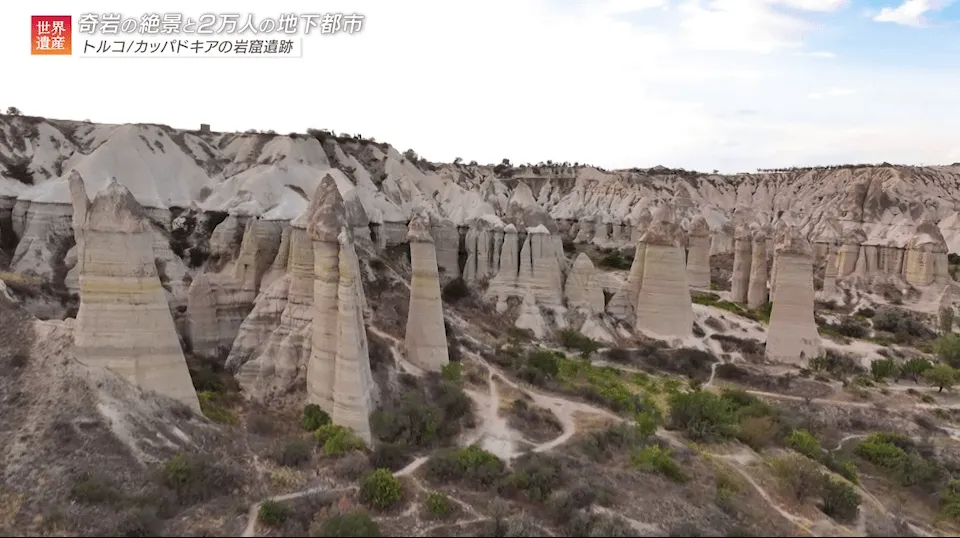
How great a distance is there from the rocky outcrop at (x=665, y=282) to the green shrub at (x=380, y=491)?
22045 millimetres

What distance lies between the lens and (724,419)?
21.3 meters

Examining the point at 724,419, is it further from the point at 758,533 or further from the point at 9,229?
the point at 9,229

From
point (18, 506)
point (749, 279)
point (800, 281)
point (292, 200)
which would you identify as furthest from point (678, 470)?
point (749, 279)

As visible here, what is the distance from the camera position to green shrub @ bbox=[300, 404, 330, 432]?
18484 millimetres

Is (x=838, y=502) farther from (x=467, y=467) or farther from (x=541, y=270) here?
(x=541, y=270)

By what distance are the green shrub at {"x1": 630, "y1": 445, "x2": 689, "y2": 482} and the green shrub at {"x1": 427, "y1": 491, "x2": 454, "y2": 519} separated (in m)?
5.74

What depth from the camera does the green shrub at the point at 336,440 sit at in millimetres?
Answer: 16834

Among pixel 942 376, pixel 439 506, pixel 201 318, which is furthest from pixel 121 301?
pixel 942 376

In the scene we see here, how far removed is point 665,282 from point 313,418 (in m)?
21.7

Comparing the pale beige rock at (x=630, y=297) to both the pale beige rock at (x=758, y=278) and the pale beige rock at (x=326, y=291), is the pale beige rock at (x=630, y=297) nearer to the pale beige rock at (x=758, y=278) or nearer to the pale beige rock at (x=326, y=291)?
the pale beige rock at (x=758, y=278)

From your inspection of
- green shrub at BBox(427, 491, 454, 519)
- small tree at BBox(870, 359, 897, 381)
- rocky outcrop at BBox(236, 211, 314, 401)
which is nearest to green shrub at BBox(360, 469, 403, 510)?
green shrub at BBox(427, 491, 454, 519)

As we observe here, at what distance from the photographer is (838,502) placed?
15578 mm

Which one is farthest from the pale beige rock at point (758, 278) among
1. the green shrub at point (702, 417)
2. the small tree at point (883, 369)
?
the green shrub at point (702, 417)

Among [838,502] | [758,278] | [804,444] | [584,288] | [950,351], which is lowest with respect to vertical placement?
[804,444]
